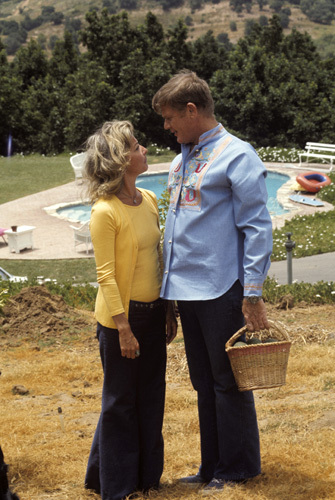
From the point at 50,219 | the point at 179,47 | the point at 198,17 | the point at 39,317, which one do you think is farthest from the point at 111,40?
the point at 198,17

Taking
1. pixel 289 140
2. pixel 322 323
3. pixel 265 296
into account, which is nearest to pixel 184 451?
pixel 322 323

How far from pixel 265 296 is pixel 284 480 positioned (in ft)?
17.2

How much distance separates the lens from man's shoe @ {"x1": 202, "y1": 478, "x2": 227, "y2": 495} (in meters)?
3.30

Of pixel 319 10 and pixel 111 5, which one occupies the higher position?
pixel 111 5

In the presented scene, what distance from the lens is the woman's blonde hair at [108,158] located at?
124 inches

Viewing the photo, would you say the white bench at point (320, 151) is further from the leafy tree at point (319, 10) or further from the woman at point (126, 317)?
the leafy tree at point (319, 10)

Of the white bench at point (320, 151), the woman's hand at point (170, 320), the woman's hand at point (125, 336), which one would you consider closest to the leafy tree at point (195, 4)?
the white bench at point (320, 151)

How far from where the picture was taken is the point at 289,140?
30.7m

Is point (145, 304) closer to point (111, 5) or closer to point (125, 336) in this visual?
point (125, 336)

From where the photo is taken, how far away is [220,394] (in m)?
3.29

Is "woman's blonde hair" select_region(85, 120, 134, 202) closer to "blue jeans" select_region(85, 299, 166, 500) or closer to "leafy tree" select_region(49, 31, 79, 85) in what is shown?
"blue jeans" select_region(85, 299, 166, 500)

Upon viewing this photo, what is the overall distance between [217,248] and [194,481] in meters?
1.24

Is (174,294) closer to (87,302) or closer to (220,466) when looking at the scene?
(220,466)

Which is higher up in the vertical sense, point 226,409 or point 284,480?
point 226,409
